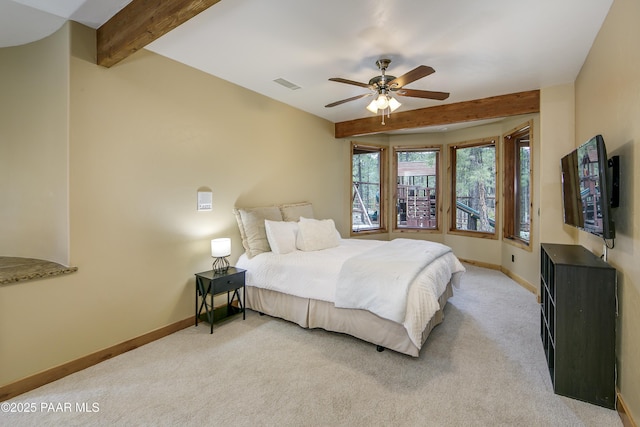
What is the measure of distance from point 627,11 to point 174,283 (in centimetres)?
411

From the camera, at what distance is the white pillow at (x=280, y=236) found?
346 cm

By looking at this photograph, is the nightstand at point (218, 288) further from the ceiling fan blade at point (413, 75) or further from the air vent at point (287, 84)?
the ceiling fan blade at point (413, 75)

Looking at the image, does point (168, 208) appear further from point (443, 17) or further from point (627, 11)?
point (627, 11)

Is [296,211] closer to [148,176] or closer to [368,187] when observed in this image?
[148,176]

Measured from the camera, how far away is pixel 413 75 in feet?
8.39

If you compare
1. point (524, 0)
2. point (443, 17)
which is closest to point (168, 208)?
point (443, 17)

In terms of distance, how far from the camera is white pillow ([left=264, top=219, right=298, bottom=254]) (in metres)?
3.46

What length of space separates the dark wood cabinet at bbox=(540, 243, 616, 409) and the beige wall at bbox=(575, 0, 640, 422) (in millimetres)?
64

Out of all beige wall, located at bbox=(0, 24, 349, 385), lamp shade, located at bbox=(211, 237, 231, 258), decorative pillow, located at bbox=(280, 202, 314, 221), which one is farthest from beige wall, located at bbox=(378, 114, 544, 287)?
lamp shade, located at bbox=(211, 237, 231, 258)

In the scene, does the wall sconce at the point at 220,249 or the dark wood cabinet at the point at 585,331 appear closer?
the dark wood cabinet at the point at 585,331

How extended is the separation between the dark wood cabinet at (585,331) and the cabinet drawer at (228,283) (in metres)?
2.78

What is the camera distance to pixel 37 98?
252 centimetres

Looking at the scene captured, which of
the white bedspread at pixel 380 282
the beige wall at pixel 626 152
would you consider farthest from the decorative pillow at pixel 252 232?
the beige wall at pixel 626 152

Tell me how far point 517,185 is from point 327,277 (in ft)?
13.1
